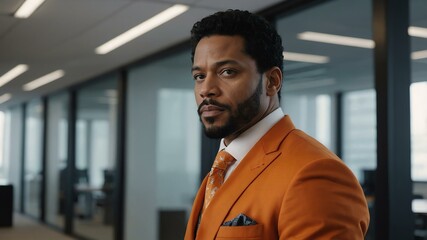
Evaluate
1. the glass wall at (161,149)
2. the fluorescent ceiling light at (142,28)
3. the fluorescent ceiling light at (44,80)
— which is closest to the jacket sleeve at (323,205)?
the fluorescent ceiling light at (142,28)

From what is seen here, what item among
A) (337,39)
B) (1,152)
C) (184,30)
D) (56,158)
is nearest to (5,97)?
(56,158)

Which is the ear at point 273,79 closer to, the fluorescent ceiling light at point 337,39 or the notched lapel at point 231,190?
the notched lapel at point 231,190

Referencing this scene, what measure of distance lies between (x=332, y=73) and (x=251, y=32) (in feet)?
9.15

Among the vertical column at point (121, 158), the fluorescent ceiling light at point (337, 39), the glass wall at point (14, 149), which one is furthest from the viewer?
the glass wall at point (14, 149)

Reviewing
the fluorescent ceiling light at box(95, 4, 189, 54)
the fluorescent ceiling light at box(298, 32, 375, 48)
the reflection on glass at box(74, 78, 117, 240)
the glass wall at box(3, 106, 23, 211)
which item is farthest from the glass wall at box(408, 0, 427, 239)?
the glass wall at box(3, 106, 23, 211)

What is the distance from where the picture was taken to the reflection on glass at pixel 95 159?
677 cm

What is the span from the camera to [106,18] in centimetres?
393

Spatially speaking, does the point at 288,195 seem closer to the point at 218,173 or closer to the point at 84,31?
Result: the point at 218,173

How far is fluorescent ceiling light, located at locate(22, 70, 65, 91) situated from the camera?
6.83 meters

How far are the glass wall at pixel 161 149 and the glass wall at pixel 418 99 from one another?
2236 millimetres

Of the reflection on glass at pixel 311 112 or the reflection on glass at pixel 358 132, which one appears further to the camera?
the reflection on glass at pixel 311 112

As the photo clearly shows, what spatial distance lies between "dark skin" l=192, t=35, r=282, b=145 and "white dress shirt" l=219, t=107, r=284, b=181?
0.06ft

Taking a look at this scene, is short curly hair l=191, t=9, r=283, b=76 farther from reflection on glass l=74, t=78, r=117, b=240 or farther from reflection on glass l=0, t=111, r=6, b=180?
reflection on glass l=0, t=111, r=6, b=180

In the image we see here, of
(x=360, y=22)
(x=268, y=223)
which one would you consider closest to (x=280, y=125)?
(x=268, y=223)
